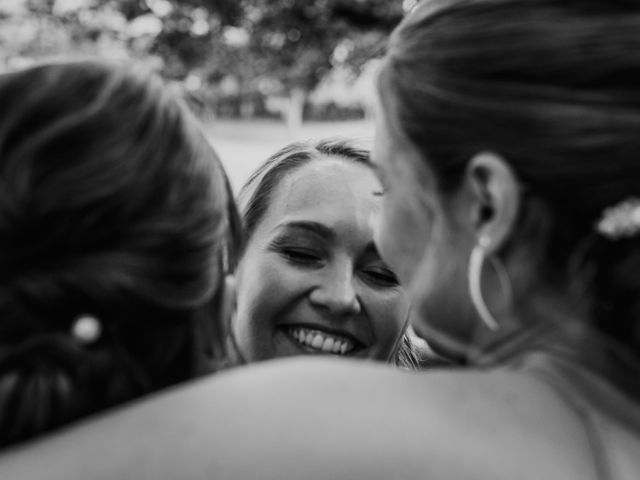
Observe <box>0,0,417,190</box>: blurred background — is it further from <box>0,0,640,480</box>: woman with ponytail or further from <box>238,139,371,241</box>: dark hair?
<box>0,0,640,480</box>: woman with ponytail

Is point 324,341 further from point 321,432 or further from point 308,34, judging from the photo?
point 308,34

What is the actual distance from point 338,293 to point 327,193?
1.39 feet

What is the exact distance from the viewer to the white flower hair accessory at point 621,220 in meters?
1.69

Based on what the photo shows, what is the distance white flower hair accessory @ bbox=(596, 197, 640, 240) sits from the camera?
169 centimetres

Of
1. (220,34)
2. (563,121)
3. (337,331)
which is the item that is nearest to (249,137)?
(220,34)

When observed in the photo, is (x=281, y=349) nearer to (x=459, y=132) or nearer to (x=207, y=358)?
(x=207, y=358)

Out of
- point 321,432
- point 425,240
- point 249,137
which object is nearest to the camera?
point 321,432

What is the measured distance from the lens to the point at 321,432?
144 centimetres

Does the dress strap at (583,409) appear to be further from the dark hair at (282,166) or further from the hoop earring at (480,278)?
the dark hair at (282,166)

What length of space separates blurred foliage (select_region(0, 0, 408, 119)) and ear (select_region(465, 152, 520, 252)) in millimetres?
7650

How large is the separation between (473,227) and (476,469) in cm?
61

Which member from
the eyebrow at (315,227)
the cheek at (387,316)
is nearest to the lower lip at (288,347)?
the cheek at (387,316)

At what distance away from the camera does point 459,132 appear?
1842 millimetres

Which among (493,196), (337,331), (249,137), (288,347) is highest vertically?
(493,196)
